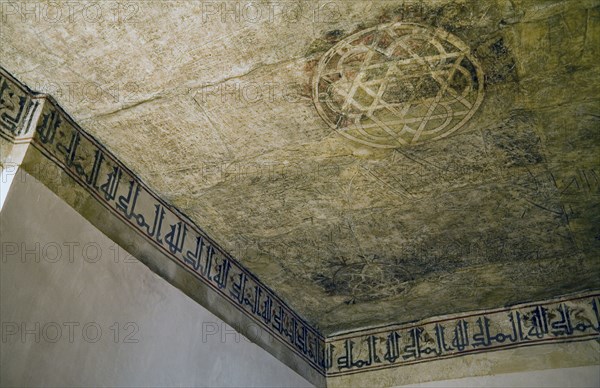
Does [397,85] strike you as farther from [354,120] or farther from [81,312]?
[81,312]

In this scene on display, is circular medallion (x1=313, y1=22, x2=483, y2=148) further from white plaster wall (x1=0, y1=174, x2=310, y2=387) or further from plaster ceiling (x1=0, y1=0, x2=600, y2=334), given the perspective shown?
white plaster wall (x1=0, y1=174, x2=310, y2=387)

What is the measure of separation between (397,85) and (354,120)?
0.28 m

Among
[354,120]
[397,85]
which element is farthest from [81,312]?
[397,85]

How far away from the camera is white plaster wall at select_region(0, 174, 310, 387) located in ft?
8.14

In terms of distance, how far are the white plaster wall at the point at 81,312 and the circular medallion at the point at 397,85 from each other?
4.10ft

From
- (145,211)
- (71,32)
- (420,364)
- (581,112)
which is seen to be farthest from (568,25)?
(420,364)

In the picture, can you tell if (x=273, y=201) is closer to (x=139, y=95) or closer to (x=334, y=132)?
(x=334, y=132)

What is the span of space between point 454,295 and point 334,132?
1.87 m

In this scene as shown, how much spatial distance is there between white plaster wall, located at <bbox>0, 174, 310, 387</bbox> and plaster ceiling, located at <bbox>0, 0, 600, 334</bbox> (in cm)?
50

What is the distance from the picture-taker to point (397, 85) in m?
2.78

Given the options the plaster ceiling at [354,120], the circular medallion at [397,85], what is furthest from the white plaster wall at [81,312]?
the circular medallion at [397,85]

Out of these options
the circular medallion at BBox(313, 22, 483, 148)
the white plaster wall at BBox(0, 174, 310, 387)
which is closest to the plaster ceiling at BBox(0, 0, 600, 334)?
the circular medallion at BBox(313, 22, 483, 148)

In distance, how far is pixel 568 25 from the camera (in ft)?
8.05

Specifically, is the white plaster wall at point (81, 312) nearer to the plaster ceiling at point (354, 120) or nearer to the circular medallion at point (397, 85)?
the plaster ceiling at point (354, 120)
